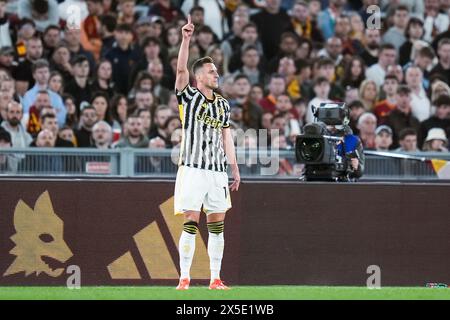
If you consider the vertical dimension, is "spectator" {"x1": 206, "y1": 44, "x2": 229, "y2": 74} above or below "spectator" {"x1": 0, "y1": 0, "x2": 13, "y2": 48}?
below

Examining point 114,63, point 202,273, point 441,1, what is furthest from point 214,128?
point 441,1

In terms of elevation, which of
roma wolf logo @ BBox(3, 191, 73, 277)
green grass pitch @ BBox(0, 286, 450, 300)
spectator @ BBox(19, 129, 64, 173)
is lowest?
green grass pitch @ BBox(0, 286, 450, 300)

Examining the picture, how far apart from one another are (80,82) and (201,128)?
18.7ft

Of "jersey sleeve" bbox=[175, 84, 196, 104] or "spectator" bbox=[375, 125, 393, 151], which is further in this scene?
"spectator" bbox=[375, 125, 393, 151]

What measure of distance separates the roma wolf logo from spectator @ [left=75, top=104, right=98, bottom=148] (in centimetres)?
285

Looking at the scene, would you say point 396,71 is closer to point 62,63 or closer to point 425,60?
point 425,60

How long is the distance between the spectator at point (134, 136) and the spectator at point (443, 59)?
5.22 meters

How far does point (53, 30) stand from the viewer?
1842cm

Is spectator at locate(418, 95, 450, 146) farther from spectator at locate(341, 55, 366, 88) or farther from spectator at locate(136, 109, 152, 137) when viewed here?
spectator at locate(136, 109, 152, 137)

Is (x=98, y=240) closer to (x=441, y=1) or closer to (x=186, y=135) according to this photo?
(x=186, y=135)

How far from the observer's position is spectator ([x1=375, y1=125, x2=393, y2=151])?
57.6 ft

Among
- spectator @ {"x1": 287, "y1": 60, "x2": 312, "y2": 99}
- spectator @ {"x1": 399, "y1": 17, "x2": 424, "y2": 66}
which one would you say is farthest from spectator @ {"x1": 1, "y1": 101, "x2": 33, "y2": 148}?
spectator @ {"x1": 399, "y1": 17, "x2": 424, "y2": 66}

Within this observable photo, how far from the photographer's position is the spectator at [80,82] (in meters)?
17.9
